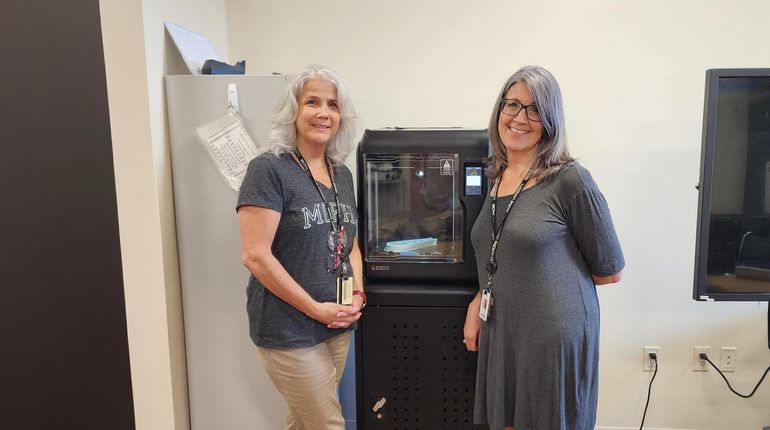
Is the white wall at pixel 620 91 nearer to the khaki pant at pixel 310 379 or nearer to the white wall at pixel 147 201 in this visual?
the white wall at pixel 147 201

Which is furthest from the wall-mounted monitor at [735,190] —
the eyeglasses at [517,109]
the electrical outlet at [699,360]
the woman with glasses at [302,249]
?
the woman with glasses at [302,249]

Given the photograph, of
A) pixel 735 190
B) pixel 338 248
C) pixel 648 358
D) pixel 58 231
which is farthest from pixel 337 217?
pixel 648 358

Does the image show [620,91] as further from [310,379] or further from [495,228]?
[310,379]

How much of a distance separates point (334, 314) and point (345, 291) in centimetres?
8

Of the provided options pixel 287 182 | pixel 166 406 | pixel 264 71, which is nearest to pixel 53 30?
pixel 264 71

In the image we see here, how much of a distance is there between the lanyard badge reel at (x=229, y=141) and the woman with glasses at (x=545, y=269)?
862mm

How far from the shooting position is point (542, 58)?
6.08 ft

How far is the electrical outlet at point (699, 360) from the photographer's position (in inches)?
76.1

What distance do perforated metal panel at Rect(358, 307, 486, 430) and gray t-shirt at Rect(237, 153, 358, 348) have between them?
0.25m

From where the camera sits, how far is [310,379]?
4.22 feet

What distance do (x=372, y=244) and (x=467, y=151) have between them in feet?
1.46

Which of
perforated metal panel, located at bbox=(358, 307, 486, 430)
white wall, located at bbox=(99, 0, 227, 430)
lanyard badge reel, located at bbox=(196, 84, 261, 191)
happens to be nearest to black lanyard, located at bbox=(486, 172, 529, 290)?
perforated metal panel, located at bbox=(358, 307, 486, 430)

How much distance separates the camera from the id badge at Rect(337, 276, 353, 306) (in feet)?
4.35

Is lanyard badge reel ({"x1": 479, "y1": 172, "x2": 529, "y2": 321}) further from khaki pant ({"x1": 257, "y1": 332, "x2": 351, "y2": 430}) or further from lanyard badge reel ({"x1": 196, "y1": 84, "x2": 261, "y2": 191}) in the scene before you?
lanyard badge reel ({"x1": 196, "y1": 84, "x2": 261, "y2": 191})
